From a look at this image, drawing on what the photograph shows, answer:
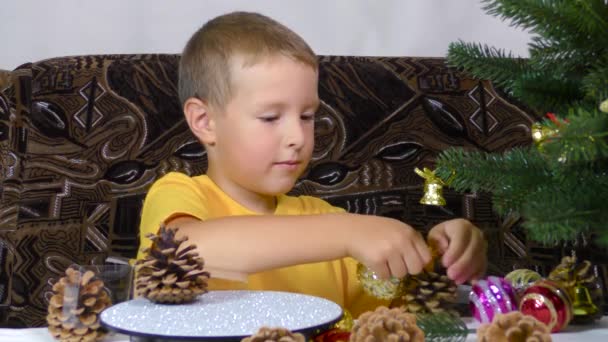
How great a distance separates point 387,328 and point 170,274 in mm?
250

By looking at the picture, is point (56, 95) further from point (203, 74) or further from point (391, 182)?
point (391, 182)

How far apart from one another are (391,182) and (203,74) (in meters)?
0.55

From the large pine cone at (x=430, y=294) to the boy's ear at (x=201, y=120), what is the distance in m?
0.46

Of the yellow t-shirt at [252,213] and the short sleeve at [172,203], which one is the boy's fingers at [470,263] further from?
the short sleeve at [172,203]

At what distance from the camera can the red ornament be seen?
0.94 m

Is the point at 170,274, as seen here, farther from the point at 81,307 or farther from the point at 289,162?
the point at 289,162

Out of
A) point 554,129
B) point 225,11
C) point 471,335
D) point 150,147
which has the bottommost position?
point 471,335

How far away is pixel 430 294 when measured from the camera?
0.93m

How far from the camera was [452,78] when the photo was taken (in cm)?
181

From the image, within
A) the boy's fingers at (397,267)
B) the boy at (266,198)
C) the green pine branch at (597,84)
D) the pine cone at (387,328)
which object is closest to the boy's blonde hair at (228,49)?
the boy at (266,198)

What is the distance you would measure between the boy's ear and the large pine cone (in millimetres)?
459

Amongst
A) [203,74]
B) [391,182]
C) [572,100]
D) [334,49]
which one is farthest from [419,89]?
[572,100]

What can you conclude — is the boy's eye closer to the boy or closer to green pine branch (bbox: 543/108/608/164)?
the boy

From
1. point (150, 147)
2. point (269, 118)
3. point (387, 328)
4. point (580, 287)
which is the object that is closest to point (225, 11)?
point (150, 147)
